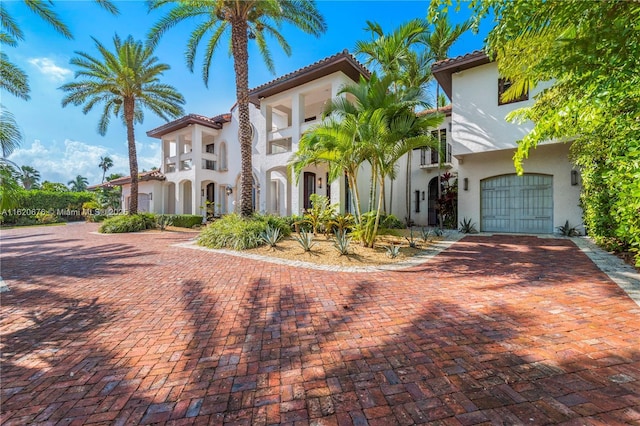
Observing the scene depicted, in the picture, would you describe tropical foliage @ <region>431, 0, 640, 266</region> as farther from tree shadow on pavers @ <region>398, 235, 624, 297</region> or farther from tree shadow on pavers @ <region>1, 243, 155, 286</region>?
tree shadow on pavers @ <region>1, 243, 155, 286</region>

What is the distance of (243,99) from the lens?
1145cm

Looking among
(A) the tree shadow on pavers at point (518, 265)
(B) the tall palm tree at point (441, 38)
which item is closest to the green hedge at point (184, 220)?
(B) the tall palm tree at point (441, 38)

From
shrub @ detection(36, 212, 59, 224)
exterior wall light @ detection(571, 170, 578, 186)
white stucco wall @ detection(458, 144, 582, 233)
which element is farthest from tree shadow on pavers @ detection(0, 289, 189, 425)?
shrub @ detection(36, 212, 59, 224)

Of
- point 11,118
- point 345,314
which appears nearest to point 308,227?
point 345,314

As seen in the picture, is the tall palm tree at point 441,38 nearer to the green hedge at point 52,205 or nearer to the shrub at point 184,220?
the shrub at point 184,220

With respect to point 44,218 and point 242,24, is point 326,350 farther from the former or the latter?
point 44,218

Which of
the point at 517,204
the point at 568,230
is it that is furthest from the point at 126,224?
the point at 568,230

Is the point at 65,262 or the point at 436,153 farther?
the point at 436,153

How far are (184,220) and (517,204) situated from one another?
1916cm

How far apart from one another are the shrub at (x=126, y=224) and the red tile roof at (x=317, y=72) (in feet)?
33.4

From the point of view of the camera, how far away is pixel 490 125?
10641 millimetres

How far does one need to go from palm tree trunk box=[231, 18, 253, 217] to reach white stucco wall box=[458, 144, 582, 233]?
10026 mm

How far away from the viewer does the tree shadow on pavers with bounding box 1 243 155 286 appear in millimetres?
6195

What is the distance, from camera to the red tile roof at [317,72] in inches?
475
